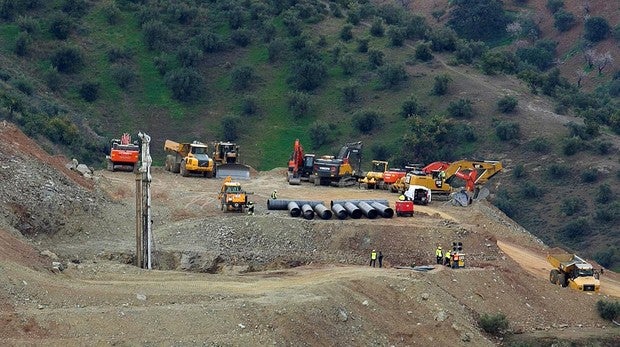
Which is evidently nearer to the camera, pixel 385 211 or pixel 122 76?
pixel 385 211

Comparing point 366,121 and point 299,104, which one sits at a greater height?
point 299,104

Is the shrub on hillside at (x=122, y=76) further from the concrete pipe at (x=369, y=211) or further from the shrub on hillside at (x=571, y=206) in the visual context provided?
the concrete pipe at (x=369, y=211)

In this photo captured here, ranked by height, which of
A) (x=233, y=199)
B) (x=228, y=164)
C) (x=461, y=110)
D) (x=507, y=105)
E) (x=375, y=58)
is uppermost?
(x=375, y=58)

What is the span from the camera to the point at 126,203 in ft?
150

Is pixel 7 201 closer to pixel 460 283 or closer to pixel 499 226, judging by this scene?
pixel 460 283

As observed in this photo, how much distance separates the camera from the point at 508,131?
233ft

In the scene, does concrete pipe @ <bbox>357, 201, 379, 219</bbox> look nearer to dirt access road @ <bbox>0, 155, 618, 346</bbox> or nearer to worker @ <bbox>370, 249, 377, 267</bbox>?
dirt access road @ <bbox>0, 155, 618, 346</bbox>

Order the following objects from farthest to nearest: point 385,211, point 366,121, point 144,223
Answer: point 366,121
point 385,211
point 144,223

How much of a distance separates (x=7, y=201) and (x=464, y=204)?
2094 cm

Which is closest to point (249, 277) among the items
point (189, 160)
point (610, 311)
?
point (610, 311)

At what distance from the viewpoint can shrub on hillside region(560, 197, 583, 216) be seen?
2557 inches

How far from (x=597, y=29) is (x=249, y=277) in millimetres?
83669

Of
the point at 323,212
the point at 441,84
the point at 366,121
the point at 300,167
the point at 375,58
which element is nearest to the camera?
the point at 323,212

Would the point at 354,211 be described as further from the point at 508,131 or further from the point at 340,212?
the point at 508,131
